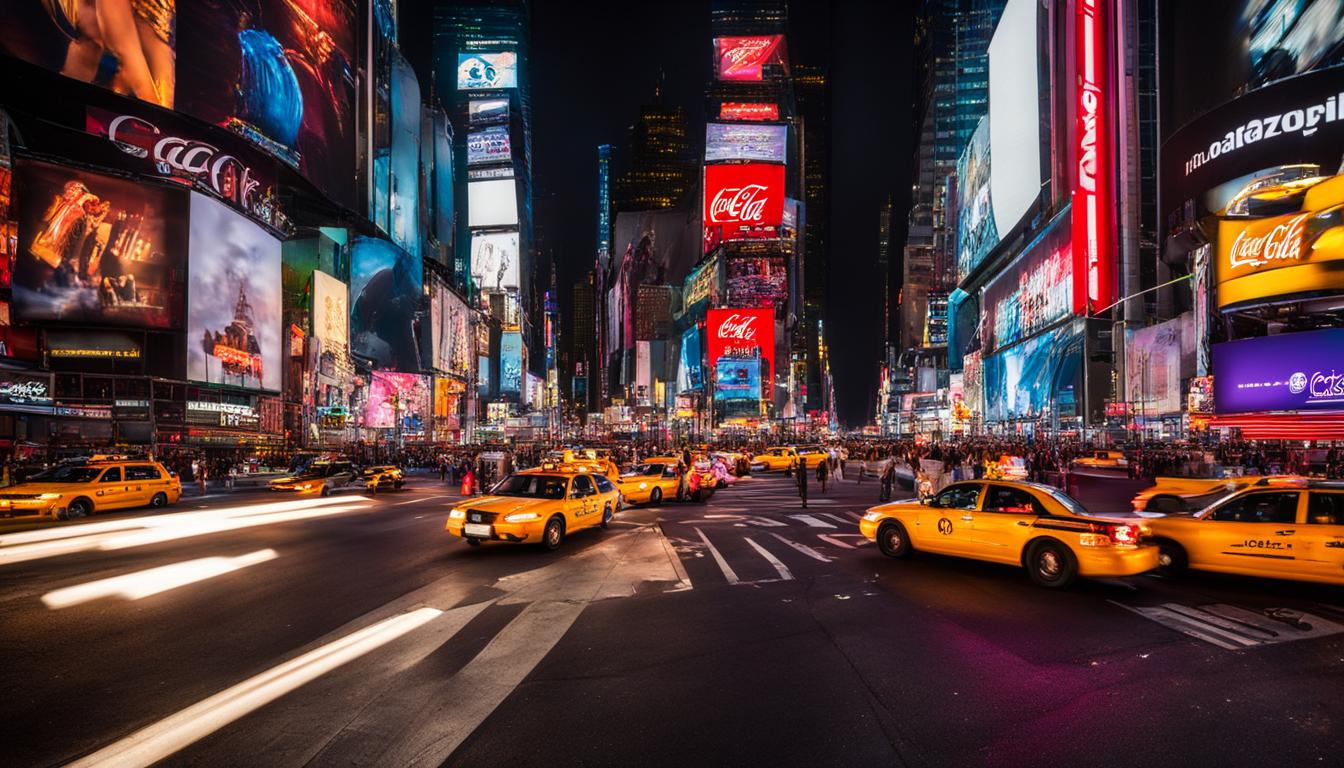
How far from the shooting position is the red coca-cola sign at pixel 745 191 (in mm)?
118062

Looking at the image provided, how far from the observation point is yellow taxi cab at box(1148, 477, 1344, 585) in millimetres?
8320

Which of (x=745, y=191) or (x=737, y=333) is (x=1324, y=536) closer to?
(x=737, y=333)

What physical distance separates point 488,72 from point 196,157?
12442 cm

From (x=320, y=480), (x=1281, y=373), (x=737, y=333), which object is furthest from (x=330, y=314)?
(x=1281, y=373)

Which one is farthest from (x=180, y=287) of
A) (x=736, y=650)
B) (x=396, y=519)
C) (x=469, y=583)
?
(x=736, y=650)

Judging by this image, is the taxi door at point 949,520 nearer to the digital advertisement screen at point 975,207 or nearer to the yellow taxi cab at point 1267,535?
the yellow taxi cab at point 1267,535

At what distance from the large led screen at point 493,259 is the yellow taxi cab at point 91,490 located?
140 m

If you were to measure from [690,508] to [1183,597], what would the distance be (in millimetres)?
13168

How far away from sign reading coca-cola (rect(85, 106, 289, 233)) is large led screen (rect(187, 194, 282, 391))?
2.64m

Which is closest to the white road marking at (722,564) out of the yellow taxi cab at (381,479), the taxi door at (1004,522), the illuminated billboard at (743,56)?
the taxi door at (1004,522)

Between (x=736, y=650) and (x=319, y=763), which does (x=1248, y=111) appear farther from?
(x=319, y=763)

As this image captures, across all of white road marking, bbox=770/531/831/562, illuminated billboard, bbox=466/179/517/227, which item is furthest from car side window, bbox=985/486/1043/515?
illuminated billboard, bbox=466/179/517/227

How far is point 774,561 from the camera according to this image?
430 inches

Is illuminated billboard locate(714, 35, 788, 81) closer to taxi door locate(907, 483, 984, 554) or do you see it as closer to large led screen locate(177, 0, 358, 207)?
large led screen locate(177, 0, 358, 207)
